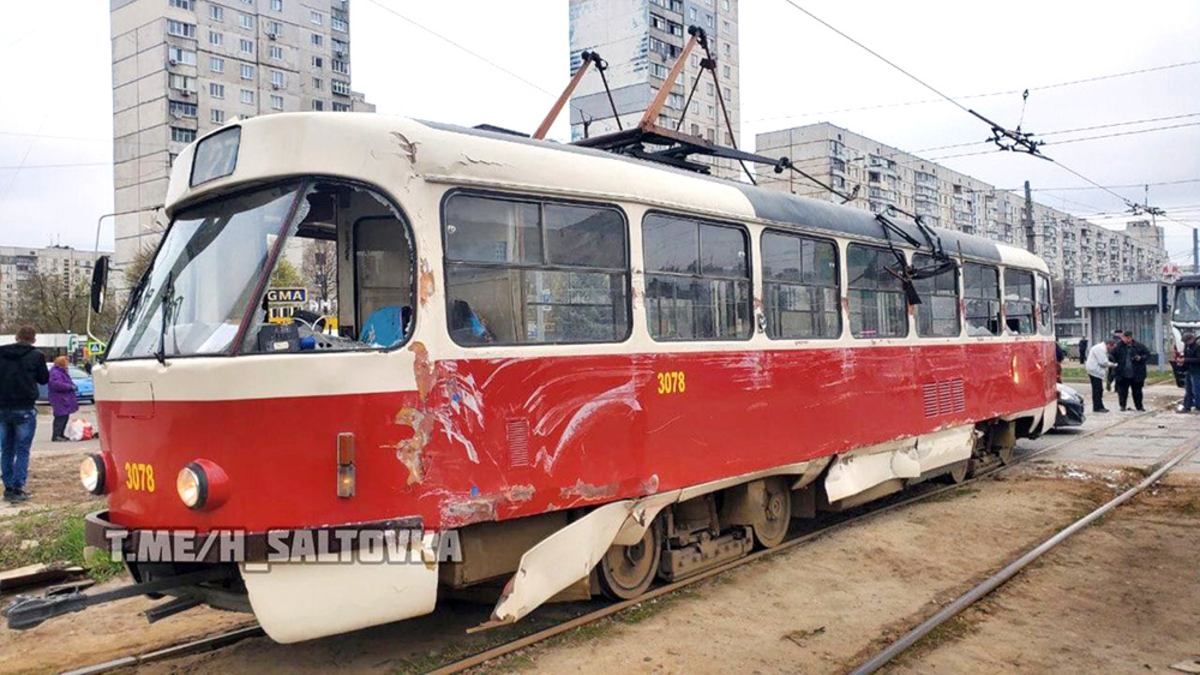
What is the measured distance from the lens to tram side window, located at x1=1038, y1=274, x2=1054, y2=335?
1204cm

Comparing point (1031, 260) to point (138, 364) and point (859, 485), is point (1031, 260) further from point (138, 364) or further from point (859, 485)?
point (138, 364)

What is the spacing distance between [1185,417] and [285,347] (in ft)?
59.2

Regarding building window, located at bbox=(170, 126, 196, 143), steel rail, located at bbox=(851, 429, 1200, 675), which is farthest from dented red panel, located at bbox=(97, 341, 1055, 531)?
building window, located at bbox=(170, 126, 196, 143)

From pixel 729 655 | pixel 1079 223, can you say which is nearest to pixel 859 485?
pixel 729 655

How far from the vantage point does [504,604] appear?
4699 mm

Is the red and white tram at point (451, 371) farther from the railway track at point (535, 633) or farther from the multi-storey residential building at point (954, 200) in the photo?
the multi-storey residential building at point (954, 200)

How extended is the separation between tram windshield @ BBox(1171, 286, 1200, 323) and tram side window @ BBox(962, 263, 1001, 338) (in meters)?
20.1

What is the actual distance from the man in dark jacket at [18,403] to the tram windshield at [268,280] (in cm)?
551

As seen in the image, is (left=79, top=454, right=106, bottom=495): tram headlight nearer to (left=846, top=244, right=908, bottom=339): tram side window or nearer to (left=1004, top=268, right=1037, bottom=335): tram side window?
(left=846, top=244, right=908, bottom=339): tram side window

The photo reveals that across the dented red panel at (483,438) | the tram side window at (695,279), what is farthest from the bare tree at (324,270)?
the tram side window at (695,279)

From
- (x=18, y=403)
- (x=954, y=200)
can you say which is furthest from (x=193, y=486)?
(x=954, y=200)

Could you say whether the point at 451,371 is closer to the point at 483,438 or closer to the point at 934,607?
the point at 483,438

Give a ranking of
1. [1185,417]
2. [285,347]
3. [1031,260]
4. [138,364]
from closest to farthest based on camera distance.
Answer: [285,347]
[138,364]
[1031,260]
[1185,417]

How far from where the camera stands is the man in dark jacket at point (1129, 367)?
18.3 meters
